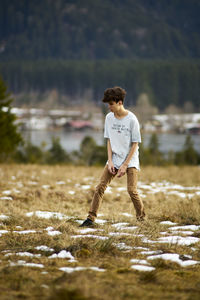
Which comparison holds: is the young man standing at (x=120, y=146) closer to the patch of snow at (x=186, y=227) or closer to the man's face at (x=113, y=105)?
the man's face at (x=113, y=105)

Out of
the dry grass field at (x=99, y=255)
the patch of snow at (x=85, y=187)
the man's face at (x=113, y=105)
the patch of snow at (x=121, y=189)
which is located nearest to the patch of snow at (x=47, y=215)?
the dry grass field at (x=99, y=255)

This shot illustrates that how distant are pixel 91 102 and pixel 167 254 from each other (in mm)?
182131

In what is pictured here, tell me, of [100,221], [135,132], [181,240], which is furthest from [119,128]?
[181,240]

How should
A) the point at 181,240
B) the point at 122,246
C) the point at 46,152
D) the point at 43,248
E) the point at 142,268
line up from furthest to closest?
1. the point at 46,152
2. the point at 181,240
3. the point at 122,246
4. the point at 43,248
5. the point at 142,268

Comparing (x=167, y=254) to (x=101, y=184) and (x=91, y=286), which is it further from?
(x=101, y=184)

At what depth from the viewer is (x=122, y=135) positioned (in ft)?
20.5

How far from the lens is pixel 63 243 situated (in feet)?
15.6

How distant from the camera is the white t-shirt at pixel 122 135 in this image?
6.19m

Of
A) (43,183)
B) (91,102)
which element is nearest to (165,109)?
(91,102)

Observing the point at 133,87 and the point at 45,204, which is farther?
the point at 133,87

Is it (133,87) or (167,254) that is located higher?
(133,87)

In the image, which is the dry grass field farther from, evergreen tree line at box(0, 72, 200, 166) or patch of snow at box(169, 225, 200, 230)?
evergreen tree line at box(0, 72, 200, 166)

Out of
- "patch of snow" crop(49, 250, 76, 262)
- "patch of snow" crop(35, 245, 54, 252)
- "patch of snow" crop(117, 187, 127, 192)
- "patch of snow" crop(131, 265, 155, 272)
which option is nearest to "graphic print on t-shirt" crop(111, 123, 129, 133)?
"patch of snow" crop(35, 245, 54, 252)

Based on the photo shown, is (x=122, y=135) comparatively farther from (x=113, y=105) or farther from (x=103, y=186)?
(x=103, y=186)
